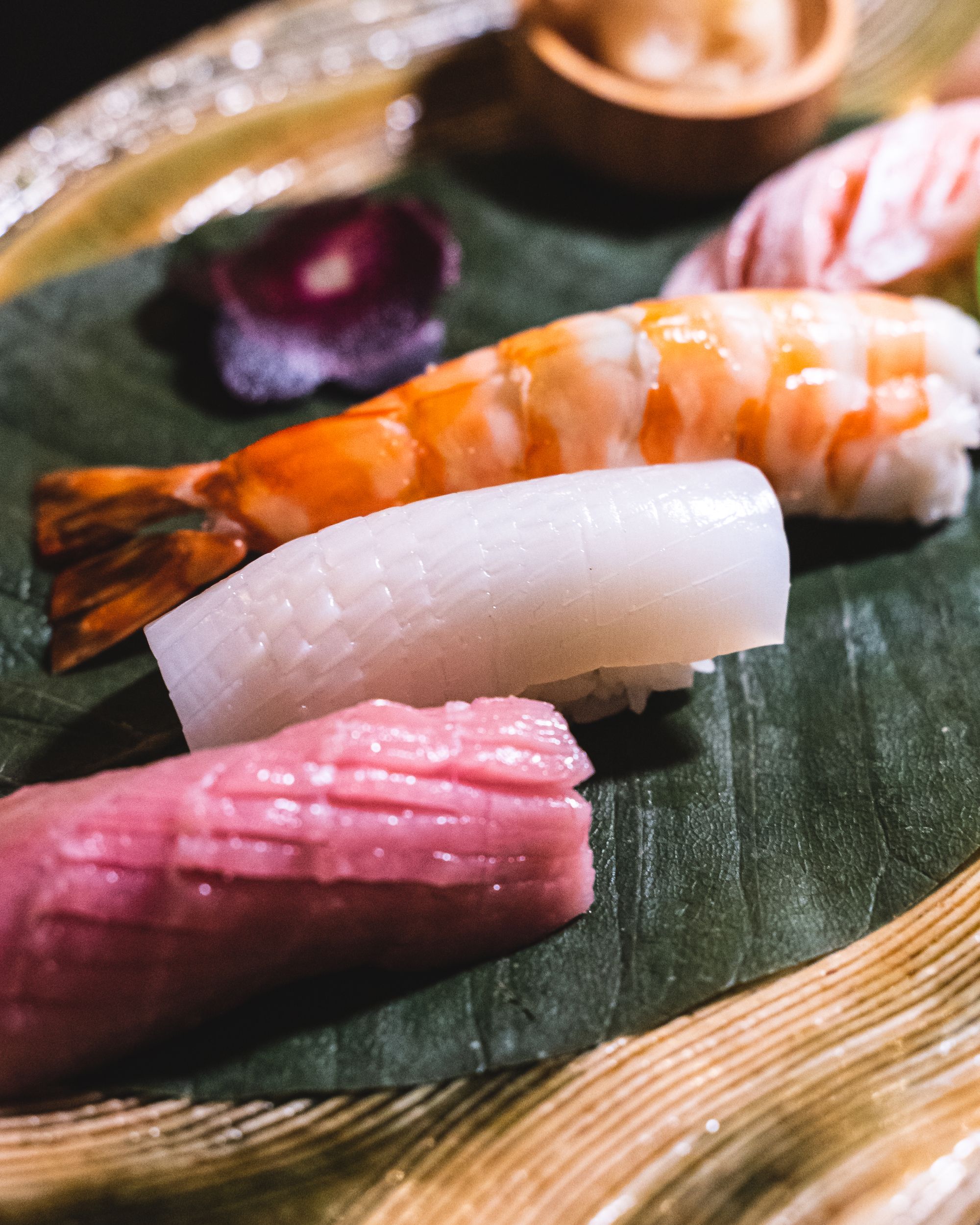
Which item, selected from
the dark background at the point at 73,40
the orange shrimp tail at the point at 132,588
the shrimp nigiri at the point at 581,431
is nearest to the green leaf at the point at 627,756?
the orange shrimp tail at the point at 132,588

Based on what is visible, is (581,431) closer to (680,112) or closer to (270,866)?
(270,866)

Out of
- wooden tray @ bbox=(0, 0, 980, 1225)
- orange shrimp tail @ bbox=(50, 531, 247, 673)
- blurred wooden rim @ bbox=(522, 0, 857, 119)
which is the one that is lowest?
wooden tray @ bbox=(0, 0, 980, 1225)

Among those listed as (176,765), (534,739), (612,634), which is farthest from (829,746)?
(176,765)

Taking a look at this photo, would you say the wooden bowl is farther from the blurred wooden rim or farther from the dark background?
the dark background

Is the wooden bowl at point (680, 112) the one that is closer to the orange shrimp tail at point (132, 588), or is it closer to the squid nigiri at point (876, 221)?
the squid nigiri at point (876, 221)

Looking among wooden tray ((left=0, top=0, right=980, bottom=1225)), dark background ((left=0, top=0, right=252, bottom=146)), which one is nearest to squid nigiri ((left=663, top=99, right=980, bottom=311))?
wooden tray ((left=0, top=0, right=980, bottom=1225))

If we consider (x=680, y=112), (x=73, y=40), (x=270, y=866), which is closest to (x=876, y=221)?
(x=680, y=112)

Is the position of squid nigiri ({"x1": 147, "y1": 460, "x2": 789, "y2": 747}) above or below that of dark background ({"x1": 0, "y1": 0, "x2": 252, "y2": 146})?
below
